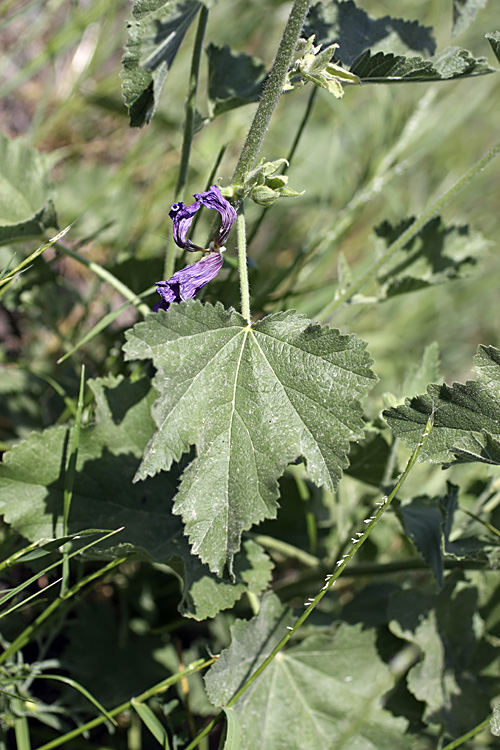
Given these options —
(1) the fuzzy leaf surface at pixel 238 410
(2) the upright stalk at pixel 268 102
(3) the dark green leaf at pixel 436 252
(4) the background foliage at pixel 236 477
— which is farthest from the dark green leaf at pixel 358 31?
(1) the fuzzy leaf surface at pixel 238 410

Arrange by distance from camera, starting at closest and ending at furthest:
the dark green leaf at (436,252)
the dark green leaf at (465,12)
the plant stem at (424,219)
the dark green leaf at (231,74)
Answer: the plant stem at (424,219)
the dark green leaf at (465,12)
the dark green leaf at (231,74)
the dark green leaf at (436,252)

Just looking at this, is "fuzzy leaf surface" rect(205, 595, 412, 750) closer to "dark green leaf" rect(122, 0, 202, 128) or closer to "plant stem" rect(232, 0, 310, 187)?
"plant stem" rect(232, 0, 310, 187)

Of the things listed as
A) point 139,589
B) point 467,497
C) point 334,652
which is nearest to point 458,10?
point 467,497

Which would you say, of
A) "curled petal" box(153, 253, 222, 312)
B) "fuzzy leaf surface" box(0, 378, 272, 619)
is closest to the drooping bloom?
"curled petal" box(153, 253, 222, 312)

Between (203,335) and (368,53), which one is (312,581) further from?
(368,53)

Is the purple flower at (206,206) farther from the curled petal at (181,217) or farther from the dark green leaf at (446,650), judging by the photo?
the dark green leaf at (446,650)

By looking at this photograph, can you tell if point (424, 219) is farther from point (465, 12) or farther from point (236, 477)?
point (236, 477)
